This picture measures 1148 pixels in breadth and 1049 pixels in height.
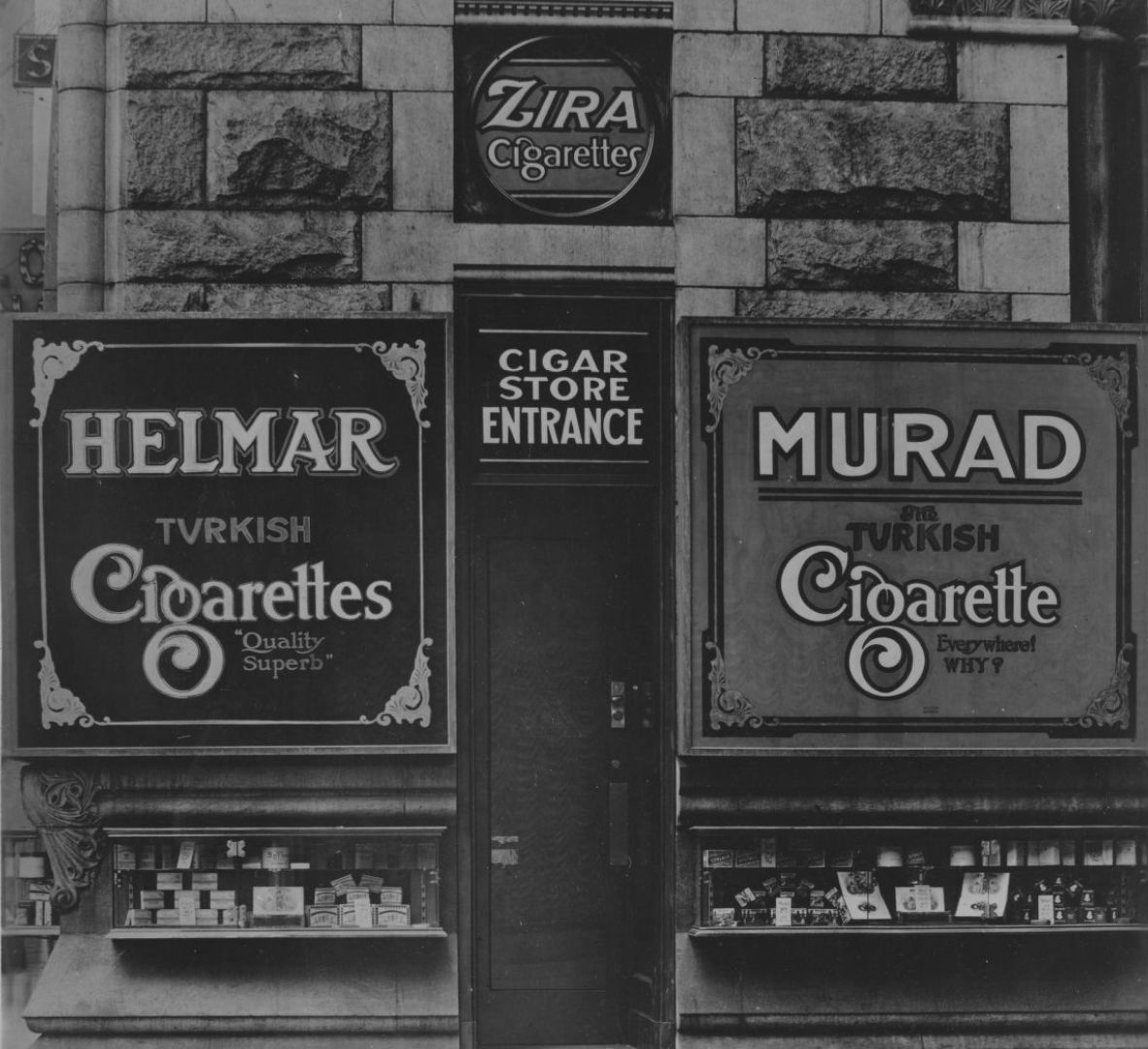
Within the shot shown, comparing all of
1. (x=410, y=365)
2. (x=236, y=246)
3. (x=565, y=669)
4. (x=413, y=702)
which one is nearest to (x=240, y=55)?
(x=236, y=246)

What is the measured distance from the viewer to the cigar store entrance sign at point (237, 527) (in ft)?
24.0

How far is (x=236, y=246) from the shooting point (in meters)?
7.44

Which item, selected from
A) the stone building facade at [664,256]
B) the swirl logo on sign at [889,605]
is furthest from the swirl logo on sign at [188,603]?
the swirl logo on sign at [889,605]

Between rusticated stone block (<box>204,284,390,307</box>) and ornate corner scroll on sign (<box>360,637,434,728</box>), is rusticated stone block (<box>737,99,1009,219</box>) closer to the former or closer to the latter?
rusticated stone block (<box>204,284,390,307</box>)

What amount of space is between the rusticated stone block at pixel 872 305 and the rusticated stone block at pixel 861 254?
0.05m

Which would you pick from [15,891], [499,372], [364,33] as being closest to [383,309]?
[499,372]

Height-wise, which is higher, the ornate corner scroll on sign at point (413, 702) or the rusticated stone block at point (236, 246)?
the rusticated stone block at point (236, 246)

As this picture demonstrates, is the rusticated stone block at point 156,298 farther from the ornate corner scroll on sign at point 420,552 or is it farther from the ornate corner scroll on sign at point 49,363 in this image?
the ornate corner scroll on sign at point 420,552

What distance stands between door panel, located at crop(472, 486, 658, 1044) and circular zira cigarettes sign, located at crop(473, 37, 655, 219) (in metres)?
1.62

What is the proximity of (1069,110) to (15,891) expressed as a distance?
7.03 metres

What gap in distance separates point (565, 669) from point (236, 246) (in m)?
2.86

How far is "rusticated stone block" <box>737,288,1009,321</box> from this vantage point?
A: 298 inches

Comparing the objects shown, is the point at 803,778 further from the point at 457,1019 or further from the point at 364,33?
the point at 364,33

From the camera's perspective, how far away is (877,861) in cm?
759
